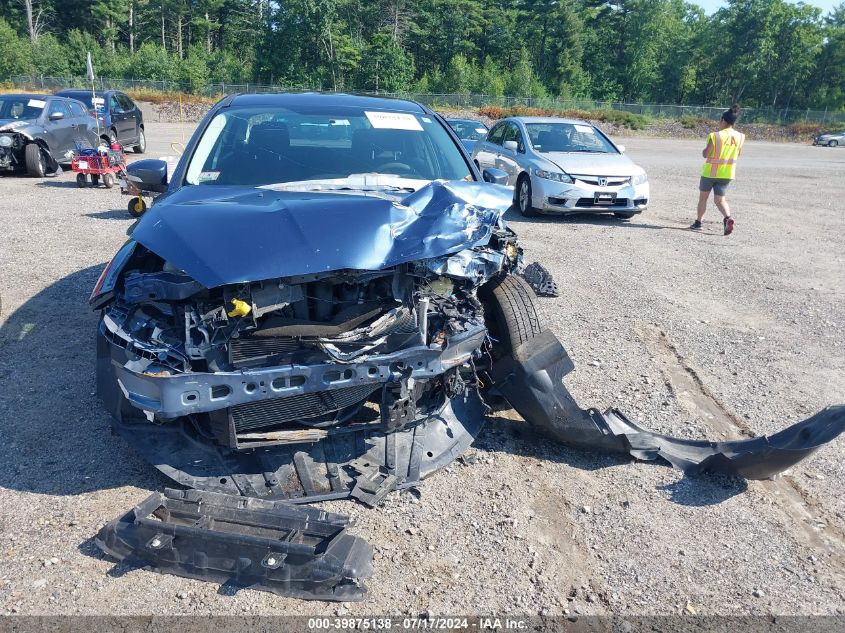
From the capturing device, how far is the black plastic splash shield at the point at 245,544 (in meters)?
2.56

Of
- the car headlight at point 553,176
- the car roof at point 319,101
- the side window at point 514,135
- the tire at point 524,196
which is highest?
the car roof at point 319,101

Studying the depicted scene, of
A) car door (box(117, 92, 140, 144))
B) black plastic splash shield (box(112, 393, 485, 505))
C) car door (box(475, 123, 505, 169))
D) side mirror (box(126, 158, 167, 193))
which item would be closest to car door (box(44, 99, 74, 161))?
car door (box(117, 92, 140, 144))

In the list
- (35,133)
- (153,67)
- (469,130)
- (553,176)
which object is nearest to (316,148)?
(553,176)

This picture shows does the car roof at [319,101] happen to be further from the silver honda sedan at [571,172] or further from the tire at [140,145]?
the tire at [140,145]

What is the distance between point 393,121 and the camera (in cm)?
476

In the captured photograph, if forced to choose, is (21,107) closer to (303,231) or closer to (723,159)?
(303,231)

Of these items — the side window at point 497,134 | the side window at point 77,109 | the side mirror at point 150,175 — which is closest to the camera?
the side mirror at point 150,175

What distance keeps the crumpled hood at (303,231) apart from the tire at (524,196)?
7.56 metres

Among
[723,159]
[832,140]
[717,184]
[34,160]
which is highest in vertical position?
[832,140]

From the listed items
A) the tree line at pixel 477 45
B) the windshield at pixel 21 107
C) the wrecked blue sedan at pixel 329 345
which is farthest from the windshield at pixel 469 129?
the tree line at pixel 477 45

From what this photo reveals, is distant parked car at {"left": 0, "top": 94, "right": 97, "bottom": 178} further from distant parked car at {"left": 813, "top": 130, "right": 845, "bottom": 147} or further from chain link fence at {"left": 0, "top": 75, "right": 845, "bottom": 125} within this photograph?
distant parked car at {"left": 813, "top": 130, "right": 845, "bottom": 147}

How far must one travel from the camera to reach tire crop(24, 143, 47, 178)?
41.7ft

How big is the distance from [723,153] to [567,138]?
2.61 meters

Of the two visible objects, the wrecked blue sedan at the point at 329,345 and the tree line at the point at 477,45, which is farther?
the tree line at the point at 477,45
